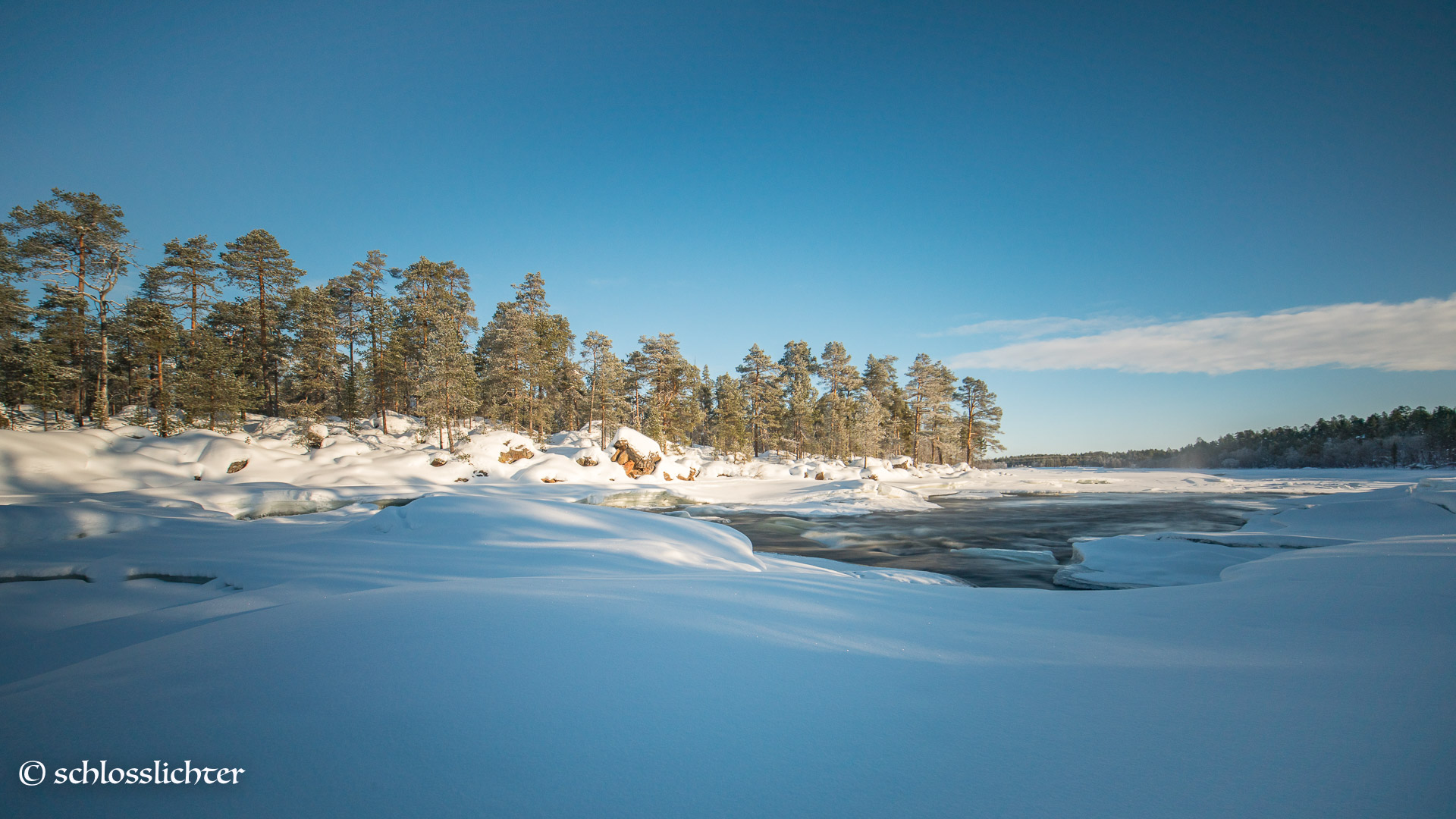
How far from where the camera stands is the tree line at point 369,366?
19.9 metres

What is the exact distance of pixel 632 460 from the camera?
2439 cm

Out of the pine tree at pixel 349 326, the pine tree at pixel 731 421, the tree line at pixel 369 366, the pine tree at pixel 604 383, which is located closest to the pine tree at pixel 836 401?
the tree line at pixel 369 366

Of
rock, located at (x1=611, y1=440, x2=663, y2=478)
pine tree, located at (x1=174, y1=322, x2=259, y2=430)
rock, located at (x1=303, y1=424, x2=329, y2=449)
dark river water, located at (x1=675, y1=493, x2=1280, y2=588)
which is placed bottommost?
dark river water, located at (x1=675, y1=493, x2=1280, y2=588)

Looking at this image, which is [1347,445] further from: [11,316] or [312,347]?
[11,316]

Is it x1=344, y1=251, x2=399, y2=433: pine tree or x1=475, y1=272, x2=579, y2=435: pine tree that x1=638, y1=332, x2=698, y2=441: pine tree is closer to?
x1=475, y1=272, x2=579, y2=435: pine tree

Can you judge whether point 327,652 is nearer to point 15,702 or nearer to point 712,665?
point 15,702

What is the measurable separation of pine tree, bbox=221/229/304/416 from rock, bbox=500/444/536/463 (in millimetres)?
17610

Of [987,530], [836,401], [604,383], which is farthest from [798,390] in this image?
[987,530]

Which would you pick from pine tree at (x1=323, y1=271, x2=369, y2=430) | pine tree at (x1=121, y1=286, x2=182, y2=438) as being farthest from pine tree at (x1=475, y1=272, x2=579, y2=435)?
pine tree at (x1=121, y1=286, x2=182, y2=438)

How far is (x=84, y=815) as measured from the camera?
1043 millimetres

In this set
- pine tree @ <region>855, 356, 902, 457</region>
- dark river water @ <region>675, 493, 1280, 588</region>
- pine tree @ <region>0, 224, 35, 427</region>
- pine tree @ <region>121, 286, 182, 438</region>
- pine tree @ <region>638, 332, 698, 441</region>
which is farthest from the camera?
pine tree @ <region>855, 356, 902, 457</region>

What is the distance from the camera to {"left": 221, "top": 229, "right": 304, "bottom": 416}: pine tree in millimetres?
26172
